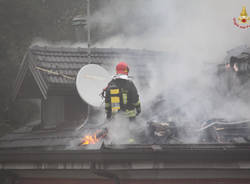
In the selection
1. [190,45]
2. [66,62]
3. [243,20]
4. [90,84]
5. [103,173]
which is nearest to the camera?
[103,173]

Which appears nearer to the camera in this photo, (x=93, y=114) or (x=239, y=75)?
(x=239, y=75)

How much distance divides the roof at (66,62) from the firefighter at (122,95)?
9.22 feet

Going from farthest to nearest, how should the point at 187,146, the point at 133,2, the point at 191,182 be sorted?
the point at 133,2 < the point at 191,182 < the point at 187,146

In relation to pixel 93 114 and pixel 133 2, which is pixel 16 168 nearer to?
pixel 93 114

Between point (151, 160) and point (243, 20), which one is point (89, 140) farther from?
point (243, 20)

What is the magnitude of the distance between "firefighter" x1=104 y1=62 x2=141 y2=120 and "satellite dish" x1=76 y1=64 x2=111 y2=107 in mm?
1238

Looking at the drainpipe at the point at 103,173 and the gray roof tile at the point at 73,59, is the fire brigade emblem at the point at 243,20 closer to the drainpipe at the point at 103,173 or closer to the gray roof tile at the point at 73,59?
the gray roof tile at the point at 73,59

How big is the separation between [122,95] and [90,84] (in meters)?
1.47

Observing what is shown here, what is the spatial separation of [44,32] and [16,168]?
16113mm

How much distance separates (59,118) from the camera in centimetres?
1045

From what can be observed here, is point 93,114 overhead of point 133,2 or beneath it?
beneath

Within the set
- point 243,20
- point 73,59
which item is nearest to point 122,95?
point 73,59

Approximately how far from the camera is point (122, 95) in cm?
689

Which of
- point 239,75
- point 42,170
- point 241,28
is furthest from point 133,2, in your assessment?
point 42,170
